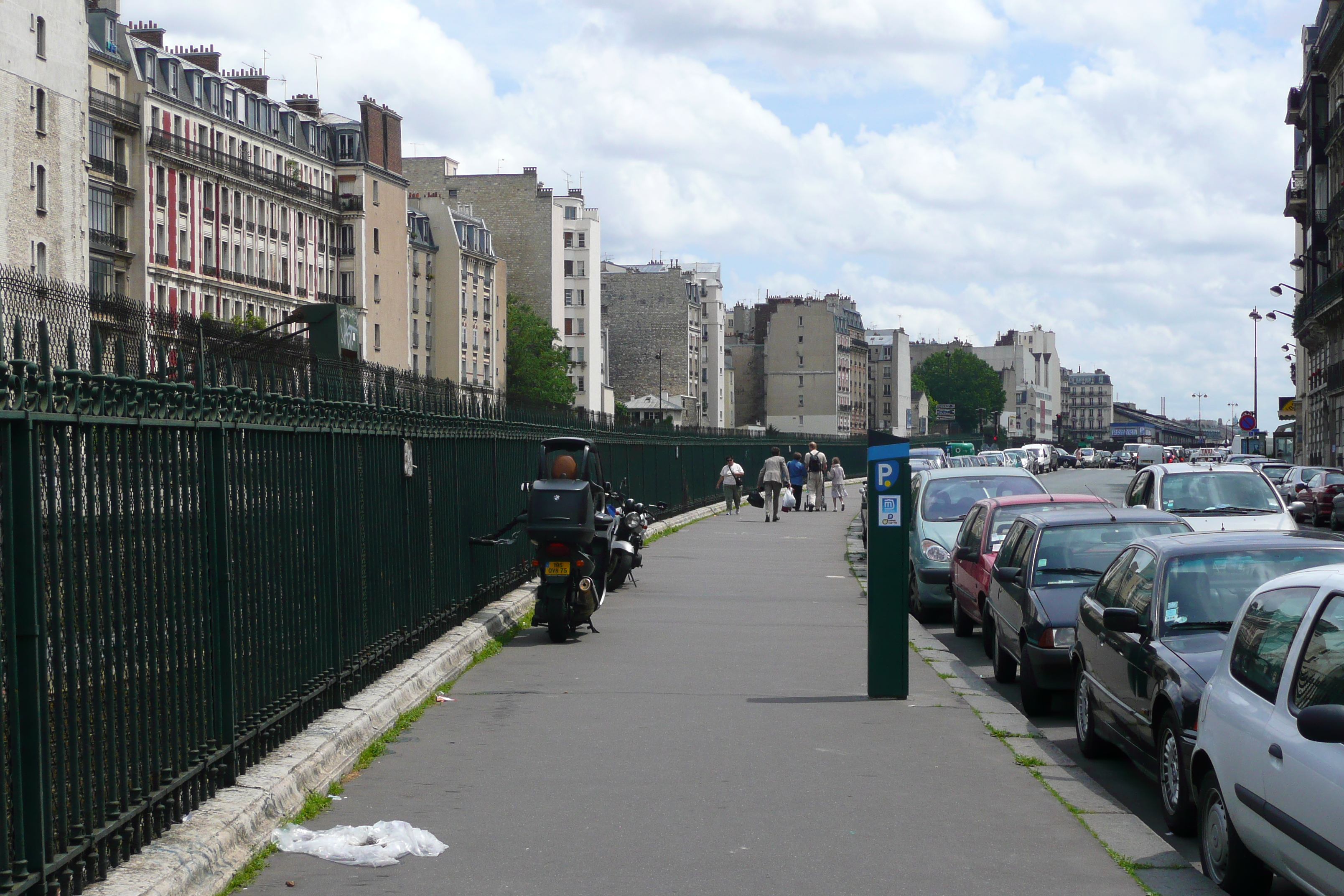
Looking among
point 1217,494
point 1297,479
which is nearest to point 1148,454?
point 1297,479

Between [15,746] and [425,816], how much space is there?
3.08 m

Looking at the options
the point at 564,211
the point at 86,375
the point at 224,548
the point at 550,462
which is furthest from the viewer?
the point at 564,211

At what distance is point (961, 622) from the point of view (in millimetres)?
17047

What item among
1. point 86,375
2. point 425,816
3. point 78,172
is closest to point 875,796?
point 425,816

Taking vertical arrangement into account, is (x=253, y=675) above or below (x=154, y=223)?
below

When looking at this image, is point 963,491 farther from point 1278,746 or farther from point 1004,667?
point 1278,746

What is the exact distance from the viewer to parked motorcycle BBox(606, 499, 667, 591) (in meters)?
19.6

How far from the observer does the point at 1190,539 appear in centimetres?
937

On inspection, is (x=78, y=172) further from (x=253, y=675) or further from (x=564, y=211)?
(x=564, y=211)

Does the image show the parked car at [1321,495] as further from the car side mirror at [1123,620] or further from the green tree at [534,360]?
the green tree at [534,360]

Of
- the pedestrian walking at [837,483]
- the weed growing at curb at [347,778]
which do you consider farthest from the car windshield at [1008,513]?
the pedestrian walking at [837,483]

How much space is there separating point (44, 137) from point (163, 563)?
5387cm

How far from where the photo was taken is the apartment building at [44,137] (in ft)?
176

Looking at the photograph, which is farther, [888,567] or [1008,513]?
[1008,513]
